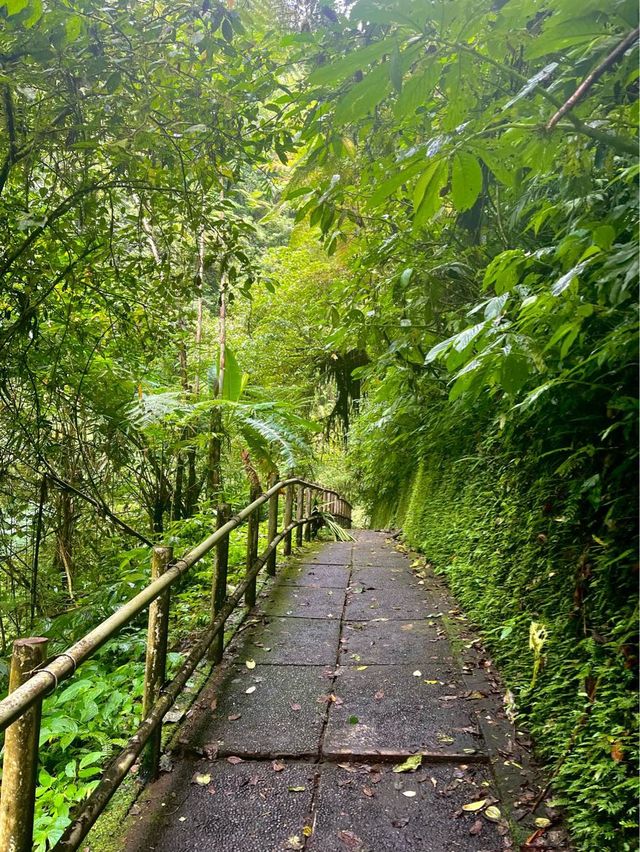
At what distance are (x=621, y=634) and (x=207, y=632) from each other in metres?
1.97

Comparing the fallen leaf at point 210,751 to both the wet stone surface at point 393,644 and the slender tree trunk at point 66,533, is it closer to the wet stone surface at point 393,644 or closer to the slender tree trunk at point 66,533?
the wet stone surface at point 393,644

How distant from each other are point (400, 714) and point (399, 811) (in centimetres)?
65

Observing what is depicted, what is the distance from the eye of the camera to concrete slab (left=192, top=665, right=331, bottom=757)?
2387mm

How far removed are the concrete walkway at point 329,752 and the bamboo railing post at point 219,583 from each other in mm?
114

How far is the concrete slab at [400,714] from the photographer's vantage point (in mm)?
2369

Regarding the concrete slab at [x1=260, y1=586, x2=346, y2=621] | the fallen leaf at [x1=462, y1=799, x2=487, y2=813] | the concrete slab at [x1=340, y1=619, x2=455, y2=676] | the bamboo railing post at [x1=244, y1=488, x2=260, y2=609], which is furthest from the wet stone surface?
the fallen leaf at [x1=462, y1=799, x2=487, y2=813]

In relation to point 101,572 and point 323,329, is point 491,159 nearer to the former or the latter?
point 101,572

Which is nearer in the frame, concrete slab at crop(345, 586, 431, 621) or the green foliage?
the green foliage

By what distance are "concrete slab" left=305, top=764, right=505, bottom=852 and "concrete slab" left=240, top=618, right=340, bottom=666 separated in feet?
3.49

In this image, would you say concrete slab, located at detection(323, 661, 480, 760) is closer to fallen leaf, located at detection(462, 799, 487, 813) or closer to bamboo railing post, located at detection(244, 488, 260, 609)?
fallen leaf, located at detection(462, 799, 487, 813)

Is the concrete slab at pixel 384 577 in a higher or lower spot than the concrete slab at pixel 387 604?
→ lower

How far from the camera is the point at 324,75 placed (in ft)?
4.52

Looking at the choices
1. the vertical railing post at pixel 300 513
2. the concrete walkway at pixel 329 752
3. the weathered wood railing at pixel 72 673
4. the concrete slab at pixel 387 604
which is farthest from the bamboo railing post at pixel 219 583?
the vertical railing post at pixel 300 513

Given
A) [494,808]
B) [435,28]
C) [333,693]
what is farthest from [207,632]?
[435,28]
